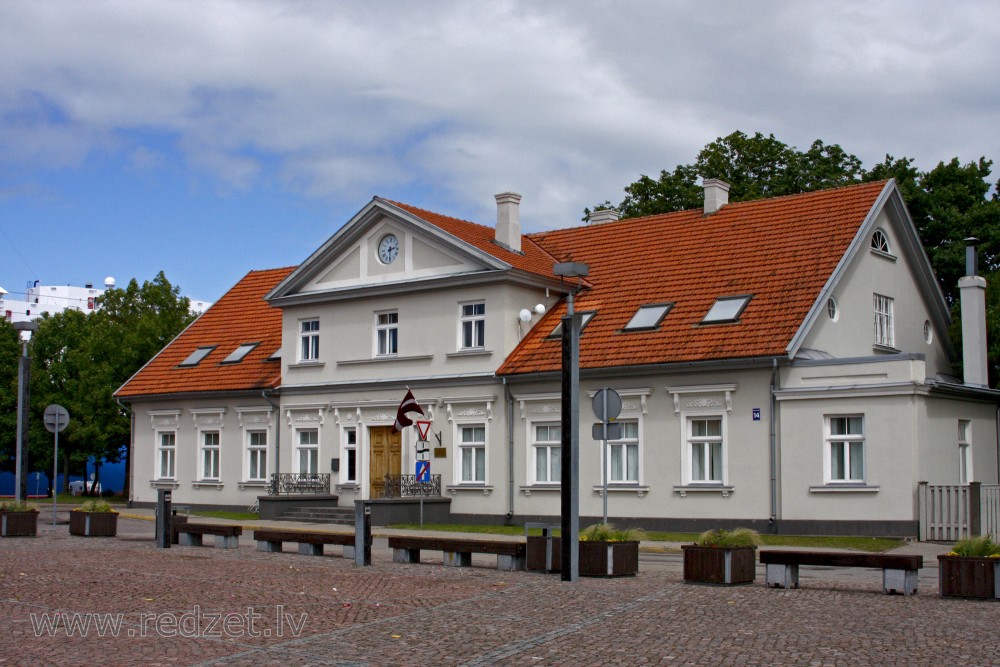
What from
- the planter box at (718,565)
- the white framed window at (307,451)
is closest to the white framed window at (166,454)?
the white framed window at (307,451)

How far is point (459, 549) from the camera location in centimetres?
1894

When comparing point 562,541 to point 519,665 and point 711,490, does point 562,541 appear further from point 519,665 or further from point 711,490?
point 711,490

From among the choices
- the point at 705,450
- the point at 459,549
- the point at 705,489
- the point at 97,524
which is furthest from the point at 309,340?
the point at 459,549

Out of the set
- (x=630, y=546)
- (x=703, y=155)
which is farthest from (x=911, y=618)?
(x=703, y=155)

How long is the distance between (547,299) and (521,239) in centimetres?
358

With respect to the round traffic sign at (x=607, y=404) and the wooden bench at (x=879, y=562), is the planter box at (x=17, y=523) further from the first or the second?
the wooden bench at (x=879, y=562)

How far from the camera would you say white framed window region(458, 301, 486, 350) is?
1262 inches

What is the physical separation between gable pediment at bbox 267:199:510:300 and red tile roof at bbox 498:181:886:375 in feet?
9.78

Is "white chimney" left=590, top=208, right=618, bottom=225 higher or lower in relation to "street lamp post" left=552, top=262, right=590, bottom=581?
higher

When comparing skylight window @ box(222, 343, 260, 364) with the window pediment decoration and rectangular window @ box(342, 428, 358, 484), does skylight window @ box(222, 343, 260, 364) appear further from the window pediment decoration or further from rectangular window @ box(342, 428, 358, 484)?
the window pediment decoration

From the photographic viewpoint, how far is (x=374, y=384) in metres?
33.7

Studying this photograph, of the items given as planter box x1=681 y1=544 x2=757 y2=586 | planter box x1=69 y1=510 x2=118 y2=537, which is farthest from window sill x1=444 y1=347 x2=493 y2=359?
planter box x1=681 y1=544 x2=757 y2=586

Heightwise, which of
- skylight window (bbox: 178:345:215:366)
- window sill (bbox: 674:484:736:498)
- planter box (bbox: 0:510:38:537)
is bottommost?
planter box (bbox: 0:510:38:537)

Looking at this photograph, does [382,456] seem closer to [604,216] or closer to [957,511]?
[604,216]
